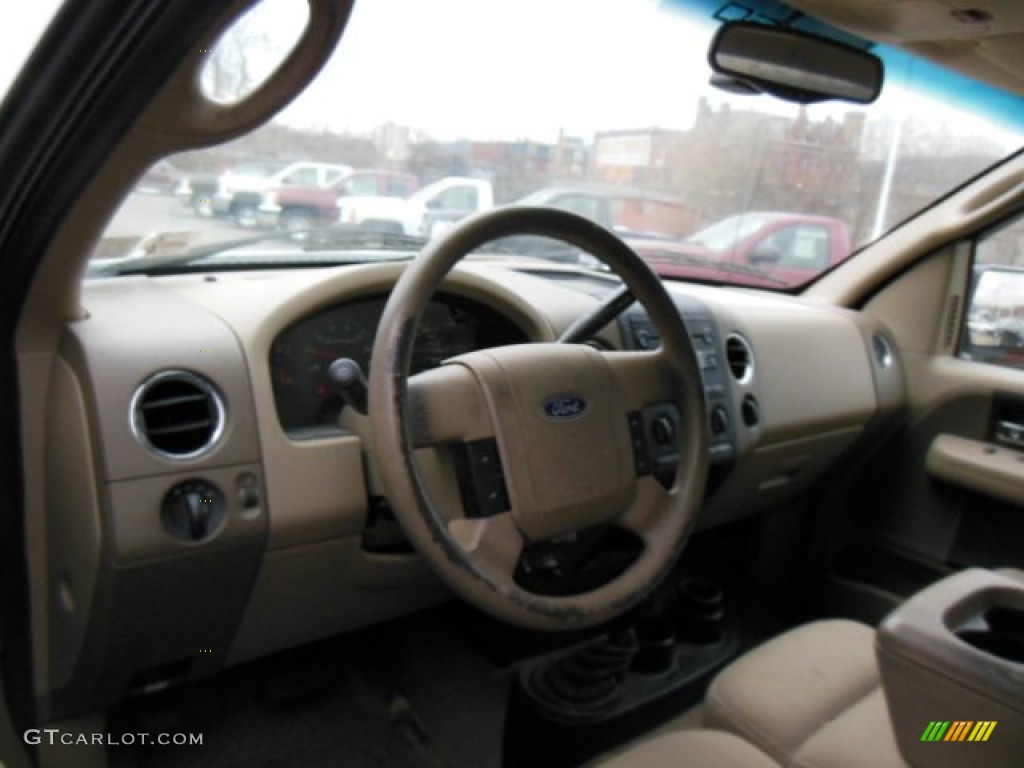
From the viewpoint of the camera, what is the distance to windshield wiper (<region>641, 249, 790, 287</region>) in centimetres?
261

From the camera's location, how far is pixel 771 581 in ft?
9.24

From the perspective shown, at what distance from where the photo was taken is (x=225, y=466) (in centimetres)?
141

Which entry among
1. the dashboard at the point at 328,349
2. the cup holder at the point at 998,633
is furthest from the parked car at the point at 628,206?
the cup holder at the point at 998,633

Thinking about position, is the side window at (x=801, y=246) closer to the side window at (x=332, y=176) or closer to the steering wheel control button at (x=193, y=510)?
the side window at (x=332, y=176)

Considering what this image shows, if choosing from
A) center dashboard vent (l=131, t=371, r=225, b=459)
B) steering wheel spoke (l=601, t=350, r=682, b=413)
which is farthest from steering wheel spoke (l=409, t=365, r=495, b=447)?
center dashboard vent (l=131, t=371, r=225, b=459)

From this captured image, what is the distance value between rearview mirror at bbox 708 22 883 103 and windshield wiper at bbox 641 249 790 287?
61 cm

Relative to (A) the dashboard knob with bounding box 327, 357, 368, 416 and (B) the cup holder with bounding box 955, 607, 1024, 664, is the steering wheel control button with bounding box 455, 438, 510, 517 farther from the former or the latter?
(B) the cup holder with bounding box 955, 607, 1024, 664

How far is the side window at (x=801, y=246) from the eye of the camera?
2904 millimetres

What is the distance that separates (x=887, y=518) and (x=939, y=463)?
0.27 m

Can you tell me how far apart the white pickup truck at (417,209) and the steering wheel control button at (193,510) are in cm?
78

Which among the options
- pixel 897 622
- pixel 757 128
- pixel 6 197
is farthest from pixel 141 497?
pixel 757 128

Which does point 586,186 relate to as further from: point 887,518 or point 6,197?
point 6,197

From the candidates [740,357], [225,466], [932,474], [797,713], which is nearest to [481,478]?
[225,466]

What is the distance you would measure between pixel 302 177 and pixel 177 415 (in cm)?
68
